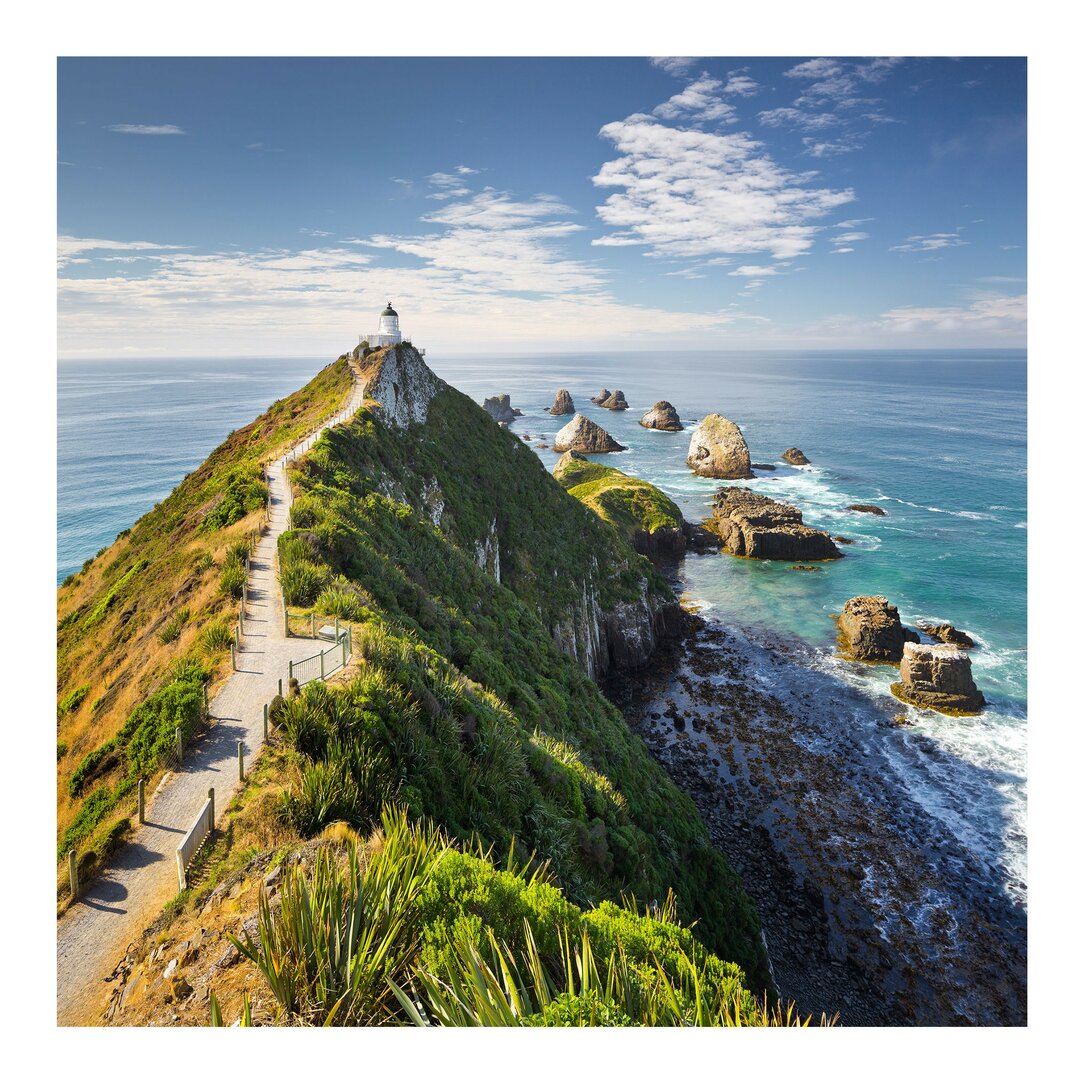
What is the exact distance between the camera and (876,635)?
4047 centimetres

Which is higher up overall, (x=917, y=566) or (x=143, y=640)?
(x=143, y=640)

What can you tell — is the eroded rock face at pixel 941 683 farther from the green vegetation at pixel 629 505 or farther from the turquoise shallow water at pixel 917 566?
the green vegetation at pixel 629 505

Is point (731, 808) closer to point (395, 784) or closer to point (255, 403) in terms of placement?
point (395, 784)

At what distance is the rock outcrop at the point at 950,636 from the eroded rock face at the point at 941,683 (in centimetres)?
637

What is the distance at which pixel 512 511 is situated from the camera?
133 ft

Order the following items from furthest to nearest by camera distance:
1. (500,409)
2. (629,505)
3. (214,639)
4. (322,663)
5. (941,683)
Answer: (500,409), (629,505), (941,683), (214,639), (322,663)

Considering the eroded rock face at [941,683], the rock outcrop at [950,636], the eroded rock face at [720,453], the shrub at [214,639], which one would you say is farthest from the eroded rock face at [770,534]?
the shrub at [214,639]

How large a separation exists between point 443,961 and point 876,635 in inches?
1665

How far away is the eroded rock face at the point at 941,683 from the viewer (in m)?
35.1

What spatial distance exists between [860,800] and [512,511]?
81.5 feet

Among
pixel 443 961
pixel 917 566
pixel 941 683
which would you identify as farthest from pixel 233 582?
pixel 917 566

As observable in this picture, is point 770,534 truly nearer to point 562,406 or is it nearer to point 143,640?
point 143,640

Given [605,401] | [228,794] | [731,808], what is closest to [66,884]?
[228,794]

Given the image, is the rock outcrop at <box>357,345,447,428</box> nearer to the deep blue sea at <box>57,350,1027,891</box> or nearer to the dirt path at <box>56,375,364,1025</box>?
the dirt path at <box>56,375,364,1025</box>
